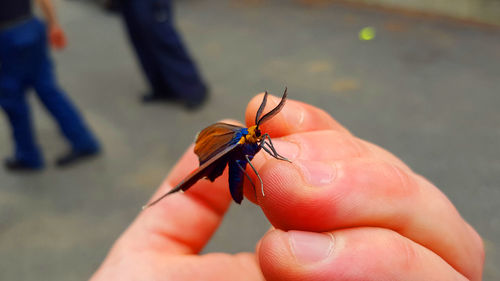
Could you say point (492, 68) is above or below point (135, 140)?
above

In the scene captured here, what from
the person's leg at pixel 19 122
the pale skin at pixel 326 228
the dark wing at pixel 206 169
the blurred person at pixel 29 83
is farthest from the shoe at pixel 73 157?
the dark wing at pixel 206 169

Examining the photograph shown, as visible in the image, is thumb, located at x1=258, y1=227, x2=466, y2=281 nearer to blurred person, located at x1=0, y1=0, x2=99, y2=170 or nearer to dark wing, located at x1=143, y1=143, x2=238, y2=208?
dark wing, located at x1=143, y1=143, x2=238, y2=208

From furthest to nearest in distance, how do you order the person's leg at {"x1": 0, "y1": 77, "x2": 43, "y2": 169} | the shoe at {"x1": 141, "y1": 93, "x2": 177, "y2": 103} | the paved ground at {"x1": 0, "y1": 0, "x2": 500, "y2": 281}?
the shoe at {"x1": 141, "y1": 93, "x2": 177, "y2": 103}
the person's leg at {"x1": 0, "y1": 77, "x2": 43, "y2": 169}
the paved ground at {"x1": 0, "y1": 0, "x2": 500, "y2": 281}

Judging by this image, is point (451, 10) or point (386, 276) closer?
point (386, 276)

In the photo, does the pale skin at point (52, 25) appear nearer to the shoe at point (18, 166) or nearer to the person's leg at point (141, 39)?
the person's leg at point (141, 39)

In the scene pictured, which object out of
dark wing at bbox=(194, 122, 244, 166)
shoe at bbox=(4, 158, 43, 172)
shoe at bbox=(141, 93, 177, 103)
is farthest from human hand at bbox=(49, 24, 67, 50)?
dark wing at bbox=(194, 122, 244, 166)

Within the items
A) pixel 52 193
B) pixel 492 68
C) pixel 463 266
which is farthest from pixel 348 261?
pixel 492 68

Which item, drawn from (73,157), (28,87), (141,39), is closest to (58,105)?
(28,87)

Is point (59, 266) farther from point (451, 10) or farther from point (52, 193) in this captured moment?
point (451, 10)
